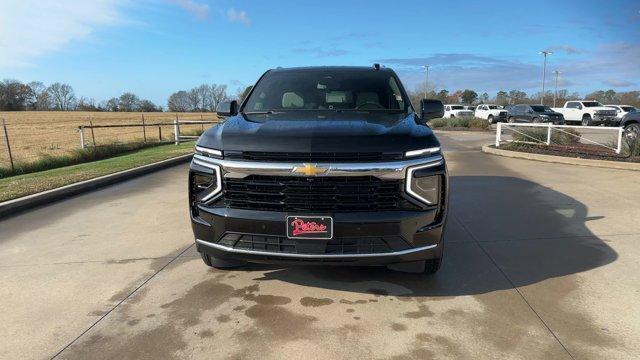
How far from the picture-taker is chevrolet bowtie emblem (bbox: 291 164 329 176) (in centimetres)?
330

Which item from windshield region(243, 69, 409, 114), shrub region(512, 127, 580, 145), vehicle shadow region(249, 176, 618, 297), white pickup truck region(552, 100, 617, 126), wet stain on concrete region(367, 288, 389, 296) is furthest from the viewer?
white pickup truck region(552, 100, 617, 126)

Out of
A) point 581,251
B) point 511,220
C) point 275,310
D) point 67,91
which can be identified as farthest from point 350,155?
point 67,91

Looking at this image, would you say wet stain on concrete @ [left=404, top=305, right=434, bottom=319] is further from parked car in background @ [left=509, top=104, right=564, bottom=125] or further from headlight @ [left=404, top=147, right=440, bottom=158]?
parked car in background @ [left=509, top=104, right=564, bottom=125]

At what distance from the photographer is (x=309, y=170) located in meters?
3.30

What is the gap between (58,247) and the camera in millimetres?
5219

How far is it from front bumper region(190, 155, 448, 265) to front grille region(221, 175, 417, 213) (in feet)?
0.14

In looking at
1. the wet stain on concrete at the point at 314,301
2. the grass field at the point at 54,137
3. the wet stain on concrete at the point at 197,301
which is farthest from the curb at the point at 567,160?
the grass field at the point at 54,137

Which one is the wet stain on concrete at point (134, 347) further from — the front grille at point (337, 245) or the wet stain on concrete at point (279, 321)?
the front grille at point (337, 245)

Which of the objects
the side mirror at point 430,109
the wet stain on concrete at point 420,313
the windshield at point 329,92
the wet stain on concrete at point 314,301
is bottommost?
the wet stain on concrete at point 420,313

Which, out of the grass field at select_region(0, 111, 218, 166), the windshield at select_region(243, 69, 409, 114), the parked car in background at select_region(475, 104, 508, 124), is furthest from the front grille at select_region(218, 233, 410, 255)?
the parked car in background at select_region(475, 104, 508, 124)

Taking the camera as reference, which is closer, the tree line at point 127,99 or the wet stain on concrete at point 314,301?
the wet stain on concrete at point 314,301

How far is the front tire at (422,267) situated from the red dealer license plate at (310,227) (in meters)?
1.02

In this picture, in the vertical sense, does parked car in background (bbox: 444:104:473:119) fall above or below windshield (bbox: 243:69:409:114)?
Answer: below

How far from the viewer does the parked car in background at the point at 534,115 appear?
31375 mm
